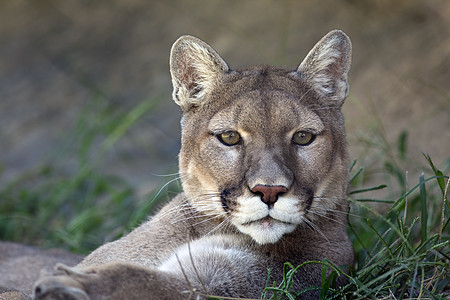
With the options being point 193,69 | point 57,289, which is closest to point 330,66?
point 193,69

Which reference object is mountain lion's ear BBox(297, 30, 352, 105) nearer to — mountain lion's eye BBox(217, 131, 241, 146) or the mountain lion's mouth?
mountain lion's eye BBox(217, 131, 241, 146)

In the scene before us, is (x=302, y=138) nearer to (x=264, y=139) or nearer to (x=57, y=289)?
(x=264, y=139)

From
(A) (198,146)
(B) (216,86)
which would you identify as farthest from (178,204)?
(B) (216,86)

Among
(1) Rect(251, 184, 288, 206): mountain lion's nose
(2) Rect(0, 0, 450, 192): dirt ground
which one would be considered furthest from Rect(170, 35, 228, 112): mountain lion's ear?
(2) Rect(0, 0, 450, 192): dirt ground

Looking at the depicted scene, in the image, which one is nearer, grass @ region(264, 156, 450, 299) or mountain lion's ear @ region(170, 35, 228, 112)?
grass @ region(264, 156, 450, 299)

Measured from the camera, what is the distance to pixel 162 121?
27.5ft

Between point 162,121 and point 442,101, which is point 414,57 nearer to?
point 442,101

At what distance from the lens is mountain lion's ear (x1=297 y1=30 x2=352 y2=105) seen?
12.9ft

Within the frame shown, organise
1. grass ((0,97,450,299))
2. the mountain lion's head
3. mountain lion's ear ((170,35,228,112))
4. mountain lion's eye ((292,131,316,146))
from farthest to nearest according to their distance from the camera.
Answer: mountain lion's ear ((170,35,228,112)), mountain lion's eye ((292,131,316,146)), grass ((0,97,450,299)), the mountain lion's head

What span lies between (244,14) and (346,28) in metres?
1.48

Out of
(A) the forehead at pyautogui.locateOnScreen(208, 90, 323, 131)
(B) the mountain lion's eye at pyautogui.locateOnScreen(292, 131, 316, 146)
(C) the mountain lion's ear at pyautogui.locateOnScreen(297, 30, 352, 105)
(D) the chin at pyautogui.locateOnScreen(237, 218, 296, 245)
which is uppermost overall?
(C) the mountain lion's ear at pyautogui.locateOnScreen(297, 30, 352, 105)

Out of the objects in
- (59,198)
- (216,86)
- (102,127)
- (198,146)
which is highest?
(216,86)

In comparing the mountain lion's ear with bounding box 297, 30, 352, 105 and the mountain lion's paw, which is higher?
the mountain lion's ear with bounding box 297, 30, 352, 105

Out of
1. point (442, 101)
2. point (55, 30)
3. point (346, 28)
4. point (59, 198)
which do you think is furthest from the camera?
point (55, 30)
